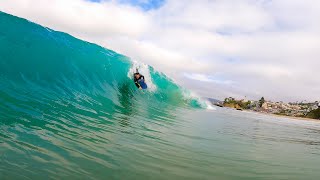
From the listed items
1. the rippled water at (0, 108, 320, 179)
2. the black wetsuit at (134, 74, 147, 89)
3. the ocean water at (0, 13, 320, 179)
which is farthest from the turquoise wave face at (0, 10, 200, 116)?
the rippled water at (0, 108, 320, 179)

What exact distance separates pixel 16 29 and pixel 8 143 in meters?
13.4

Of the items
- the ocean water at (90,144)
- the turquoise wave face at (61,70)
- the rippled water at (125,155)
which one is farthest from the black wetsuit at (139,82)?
the rippled water at (125,155)

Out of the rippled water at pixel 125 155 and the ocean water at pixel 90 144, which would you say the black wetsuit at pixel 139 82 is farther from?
the rippled water at pixel 125 155

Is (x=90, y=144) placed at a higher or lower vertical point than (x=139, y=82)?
lower

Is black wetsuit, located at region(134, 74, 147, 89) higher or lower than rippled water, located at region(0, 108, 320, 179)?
higher

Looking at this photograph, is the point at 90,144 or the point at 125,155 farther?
the point at 90,144

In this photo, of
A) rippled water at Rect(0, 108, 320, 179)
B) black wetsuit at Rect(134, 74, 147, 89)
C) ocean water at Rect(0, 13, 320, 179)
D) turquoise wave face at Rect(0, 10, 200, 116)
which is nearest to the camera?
rippled water at Rect(0, 108, 320, 179)

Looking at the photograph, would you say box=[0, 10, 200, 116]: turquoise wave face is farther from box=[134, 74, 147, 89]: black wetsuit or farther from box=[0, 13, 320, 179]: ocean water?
box=[134, 74, 147, 89]: black wetsuit

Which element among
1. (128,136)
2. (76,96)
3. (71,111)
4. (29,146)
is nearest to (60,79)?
(76,96)

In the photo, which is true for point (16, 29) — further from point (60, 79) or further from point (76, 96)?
point (76, 96)

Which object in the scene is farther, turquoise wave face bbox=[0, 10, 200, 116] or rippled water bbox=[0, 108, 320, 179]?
turquoise wave face bbox=[0, 10, 200, 116]

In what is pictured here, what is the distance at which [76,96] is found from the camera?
40.2 ft

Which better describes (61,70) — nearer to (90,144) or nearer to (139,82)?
(139,82)

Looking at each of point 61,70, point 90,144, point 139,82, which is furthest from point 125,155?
point 139,82
